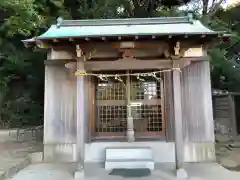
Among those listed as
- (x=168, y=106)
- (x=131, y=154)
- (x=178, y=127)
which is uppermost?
(x=168, y=106)

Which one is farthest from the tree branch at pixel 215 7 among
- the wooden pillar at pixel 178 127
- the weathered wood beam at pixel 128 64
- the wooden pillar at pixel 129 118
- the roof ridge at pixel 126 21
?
the wooden pillar at pixel 178 127

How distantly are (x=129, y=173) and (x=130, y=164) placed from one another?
1.36ft

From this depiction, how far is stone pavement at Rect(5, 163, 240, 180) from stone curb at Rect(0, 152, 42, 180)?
12 centimetres

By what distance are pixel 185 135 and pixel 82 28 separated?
391 centimetres

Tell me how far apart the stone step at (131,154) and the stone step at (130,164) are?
169 mm

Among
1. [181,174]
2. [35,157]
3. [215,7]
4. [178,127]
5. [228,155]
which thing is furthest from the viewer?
[215,7]

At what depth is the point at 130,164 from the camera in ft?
18.5

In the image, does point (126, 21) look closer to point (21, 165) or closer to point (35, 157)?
point (35, 157)

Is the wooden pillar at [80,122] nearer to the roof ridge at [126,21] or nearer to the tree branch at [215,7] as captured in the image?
the roof ridge at [126,21]

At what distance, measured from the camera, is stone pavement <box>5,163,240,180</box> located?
197 inches

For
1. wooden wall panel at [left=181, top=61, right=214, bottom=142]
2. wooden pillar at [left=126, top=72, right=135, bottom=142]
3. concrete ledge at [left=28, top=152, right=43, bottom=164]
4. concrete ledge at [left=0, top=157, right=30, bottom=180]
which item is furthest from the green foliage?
concrete ledge at [left=0, top=157, right=30, bottom=180]

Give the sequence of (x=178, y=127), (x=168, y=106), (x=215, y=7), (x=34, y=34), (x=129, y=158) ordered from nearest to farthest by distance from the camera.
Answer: (x=178, y=127) < (x=129, y=158) < (x=168, y=106) < (x=34, y=34) < (x=215, y=7)

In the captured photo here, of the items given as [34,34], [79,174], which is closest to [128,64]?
[79,174]

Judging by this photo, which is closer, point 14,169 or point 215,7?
point 14,169
